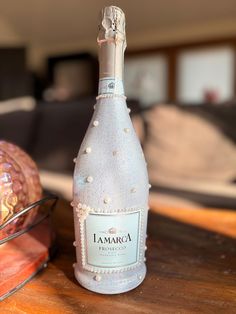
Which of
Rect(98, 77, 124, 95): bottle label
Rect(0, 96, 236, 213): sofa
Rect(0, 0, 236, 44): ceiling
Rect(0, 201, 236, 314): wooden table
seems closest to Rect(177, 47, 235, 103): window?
Rect(0, 0, 236, 44): ceiling

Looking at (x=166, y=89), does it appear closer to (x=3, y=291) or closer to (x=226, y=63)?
(x=226, y=63)

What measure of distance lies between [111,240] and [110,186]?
0.07 meters

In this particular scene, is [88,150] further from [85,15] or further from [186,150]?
[85,15]

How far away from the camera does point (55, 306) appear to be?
1.38 feet

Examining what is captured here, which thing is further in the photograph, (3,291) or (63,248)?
(63,248)

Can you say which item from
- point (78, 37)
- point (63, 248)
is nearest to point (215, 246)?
point (63, 248)

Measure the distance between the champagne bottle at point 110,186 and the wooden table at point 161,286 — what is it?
0.03 m

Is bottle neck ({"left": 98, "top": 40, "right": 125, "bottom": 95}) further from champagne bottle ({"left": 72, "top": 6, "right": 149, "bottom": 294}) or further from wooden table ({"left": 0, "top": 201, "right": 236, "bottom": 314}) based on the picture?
wooden table ({"left": 0, "top": 201, "right": 236, "bottom": 314})

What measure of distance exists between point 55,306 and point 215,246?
31cm

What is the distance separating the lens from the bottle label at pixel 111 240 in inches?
16.4

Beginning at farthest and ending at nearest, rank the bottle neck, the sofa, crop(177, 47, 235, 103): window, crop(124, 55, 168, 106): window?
1. crop(124, 55, 168, 106): window
2. crop(177, 47, 235, 103): window
3. the sofa
4. the bottle neck

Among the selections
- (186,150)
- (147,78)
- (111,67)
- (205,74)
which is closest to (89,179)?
(111,67)

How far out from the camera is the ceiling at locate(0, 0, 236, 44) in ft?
11.4

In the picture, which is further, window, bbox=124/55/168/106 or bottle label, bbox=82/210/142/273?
window, bbox=124/55/168/106
